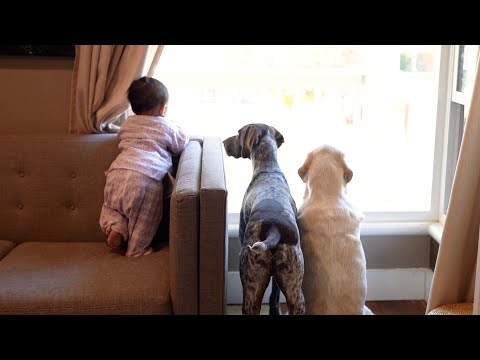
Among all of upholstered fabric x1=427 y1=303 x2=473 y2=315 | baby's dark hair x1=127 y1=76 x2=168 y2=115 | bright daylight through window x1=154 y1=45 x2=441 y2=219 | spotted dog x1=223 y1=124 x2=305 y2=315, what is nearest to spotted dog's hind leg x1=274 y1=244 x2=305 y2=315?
spotted dog x1=223 y1=124 x2=305 y2=315

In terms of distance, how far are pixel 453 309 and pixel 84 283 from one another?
133cm

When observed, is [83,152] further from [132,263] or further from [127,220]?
[132,263]

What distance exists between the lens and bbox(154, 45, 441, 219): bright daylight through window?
122 inches

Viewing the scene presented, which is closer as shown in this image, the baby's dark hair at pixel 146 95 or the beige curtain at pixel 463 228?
the beige curtain at pixel 463 228

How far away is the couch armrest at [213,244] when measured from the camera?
1.98m

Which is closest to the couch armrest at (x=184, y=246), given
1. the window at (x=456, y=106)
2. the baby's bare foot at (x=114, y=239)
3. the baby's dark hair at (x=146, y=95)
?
the baby's bare foot at (x=114, y=239)

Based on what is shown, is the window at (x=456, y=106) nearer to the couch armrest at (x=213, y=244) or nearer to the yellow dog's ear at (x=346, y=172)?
the yellow dog's ear at (x=346, y=172)

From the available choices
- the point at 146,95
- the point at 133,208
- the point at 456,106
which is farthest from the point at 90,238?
the point at 456,106

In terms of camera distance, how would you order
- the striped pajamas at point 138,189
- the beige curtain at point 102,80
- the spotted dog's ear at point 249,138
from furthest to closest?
the beige curtain at point 102,80, the spotted dog's ear at point 249,138, the striped pajamas at point 138,189

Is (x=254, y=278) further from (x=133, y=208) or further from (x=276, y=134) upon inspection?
(x=276, y=134)

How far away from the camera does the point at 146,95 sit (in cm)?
248

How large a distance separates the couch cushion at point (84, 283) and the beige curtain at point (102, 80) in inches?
26.1

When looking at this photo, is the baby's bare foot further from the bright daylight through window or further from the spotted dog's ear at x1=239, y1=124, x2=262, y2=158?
the bright daylight through window

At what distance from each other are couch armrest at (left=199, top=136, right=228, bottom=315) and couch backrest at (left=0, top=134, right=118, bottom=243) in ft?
2.24
